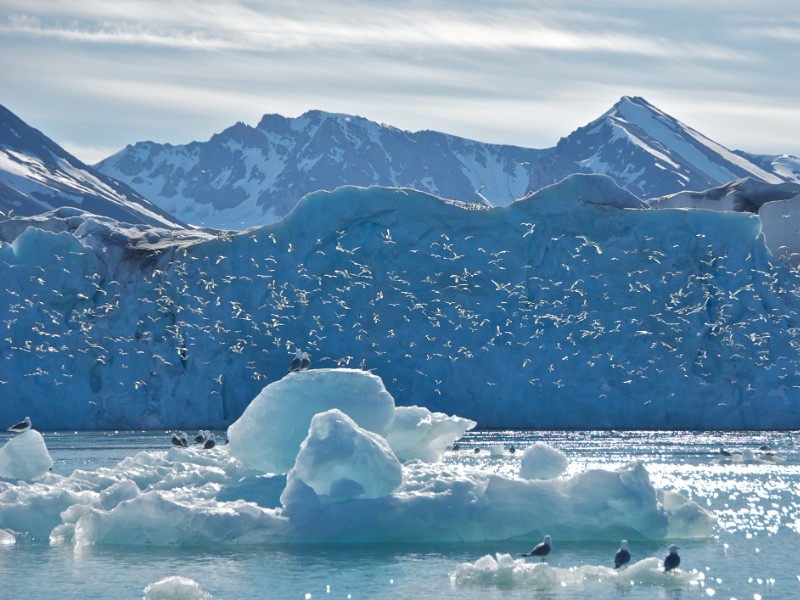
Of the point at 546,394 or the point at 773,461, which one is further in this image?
the point at 546,394

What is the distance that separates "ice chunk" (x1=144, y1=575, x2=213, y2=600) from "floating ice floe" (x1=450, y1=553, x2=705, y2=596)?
3.65 metres

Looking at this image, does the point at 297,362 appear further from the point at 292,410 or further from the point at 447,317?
the point at 292,410

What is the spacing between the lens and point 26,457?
2844 cm

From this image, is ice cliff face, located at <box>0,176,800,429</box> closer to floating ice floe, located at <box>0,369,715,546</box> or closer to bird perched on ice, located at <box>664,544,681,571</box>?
floating ice floe, located at <box>0,369,715,546</box>

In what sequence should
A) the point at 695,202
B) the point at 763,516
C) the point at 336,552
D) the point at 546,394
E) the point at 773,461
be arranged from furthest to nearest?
the point at 695,202
the point at 546,394
the point at 773,461
the point at 763,516
the point at 336,552

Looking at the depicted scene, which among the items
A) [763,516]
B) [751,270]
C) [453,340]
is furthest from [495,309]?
[763,516]

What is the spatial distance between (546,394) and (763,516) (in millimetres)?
24884

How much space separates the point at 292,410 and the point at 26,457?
796cm

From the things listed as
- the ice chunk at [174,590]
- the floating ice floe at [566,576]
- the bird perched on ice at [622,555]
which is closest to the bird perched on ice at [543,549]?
the floating ice floe at [566,576]

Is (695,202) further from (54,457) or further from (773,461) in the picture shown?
(54,457)

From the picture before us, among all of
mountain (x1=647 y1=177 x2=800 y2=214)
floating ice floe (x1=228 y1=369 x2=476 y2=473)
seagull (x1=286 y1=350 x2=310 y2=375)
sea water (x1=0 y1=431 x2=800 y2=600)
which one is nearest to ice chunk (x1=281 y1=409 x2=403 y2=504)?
sea water (x1=0 y1=431 x2=800 y2=600)

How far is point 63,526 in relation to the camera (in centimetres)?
2205

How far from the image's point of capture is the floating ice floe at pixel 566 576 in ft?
55.7

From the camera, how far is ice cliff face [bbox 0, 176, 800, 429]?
1953 inches
